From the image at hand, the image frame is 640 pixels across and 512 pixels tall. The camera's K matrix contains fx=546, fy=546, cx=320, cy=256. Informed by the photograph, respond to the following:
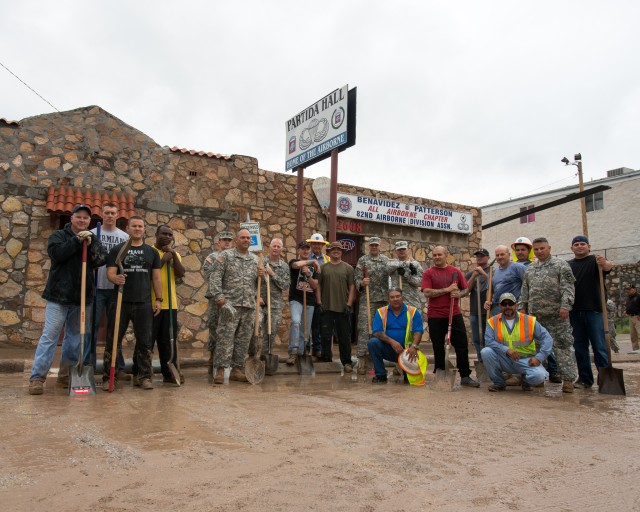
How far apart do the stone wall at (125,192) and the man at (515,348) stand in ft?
17.0

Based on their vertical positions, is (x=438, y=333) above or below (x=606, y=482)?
above

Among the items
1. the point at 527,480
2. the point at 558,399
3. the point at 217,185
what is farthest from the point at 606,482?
the point at 217,185

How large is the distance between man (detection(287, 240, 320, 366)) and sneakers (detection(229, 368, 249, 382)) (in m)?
1.26

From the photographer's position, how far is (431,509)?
2.39 m

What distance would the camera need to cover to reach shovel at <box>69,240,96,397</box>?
4.89m

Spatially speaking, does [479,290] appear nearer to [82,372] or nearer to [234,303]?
[234,303]

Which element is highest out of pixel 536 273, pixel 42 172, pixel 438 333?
pixel 42 172

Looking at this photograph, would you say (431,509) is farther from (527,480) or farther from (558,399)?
(558,399)

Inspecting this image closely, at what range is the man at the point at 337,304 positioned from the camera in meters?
7.32

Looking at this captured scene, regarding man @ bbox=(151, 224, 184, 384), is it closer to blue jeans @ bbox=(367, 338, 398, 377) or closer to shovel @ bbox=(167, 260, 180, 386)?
shovel @ bbox=(167, 260, 180, 386)

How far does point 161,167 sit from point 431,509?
8.38 m

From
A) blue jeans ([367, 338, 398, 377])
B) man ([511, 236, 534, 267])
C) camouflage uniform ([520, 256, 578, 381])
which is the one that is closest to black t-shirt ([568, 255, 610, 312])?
camouflage uniform ([520, 256, 578, 381])

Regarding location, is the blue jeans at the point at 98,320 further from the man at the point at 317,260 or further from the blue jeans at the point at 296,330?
the man at the point at 317,260

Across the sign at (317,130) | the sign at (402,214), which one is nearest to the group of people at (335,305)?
the sign at (317,130)
